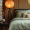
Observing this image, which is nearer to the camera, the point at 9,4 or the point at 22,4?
the point at 9,4

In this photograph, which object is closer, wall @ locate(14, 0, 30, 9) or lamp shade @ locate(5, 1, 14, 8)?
lamp shade @ locate(5, 1, 14, 8)

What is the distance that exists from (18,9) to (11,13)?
1.86ft

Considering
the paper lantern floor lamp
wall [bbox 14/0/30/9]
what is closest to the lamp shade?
the paper lantern floor lamp

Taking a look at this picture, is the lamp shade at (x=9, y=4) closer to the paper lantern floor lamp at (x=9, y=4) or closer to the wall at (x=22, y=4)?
the paper lantern floor lamp at (x=9, y=4)

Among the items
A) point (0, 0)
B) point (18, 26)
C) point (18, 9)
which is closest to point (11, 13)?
point (18, 9)

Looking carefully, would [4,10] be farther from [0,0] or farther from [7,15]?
[0,0]

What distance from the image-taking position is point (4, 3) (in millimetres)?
3510

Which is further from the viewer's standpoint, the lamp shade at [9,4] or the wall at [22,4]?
the wall at [22,4]

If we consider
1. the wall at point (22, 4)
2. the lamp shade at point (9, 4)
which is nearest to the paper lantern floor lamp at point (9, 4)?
the lamp shade at point (9, 4)

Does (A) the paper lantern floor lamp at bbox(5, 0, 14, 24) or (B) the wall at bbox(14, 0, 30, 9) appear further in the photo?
(B) the wall at bbox(14, 0, 30, 9)

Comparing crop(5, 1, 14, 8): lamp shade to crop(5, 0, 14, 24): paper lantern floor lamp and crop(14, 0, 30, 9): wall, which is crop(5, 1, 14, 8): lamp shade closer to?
crop(5, 0, 14, 24): paper lantern floor lamp

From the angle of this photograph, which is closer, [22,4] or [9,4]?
[9,4]

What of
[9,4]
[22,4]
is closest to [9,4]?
[9,4]

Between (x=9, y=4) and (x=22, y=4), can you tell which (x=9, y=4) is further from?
(x=22, y=4)
